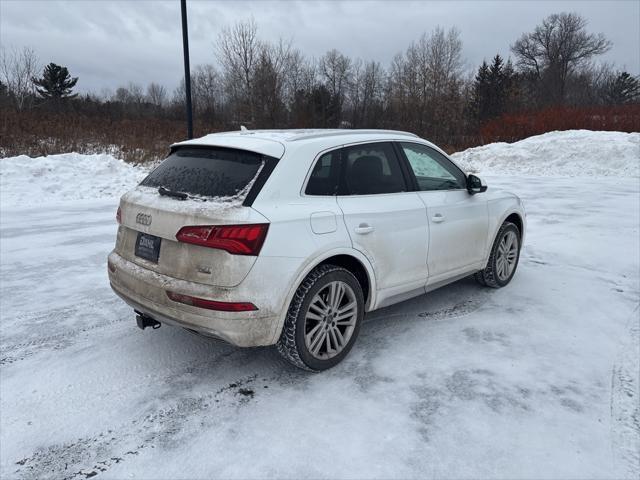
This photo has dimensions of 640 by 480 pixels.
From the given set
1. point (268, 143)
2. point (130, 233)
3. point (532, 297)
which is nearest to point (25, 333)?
point (130, 233)

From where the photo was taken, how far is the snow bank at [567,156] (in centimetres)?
1792

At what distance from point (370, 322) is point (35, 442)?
9.01 feet

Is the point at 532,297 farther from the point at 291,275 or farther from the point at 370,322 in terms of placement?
the point at 291,275

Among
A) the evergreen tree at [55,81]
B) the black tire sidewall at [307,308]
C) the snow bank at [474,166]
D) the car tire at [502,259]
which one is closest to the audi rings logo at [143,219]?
the black tire sidewall at [307,308]

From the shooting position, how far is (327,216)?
331cm

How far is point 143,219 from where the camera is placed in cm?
336

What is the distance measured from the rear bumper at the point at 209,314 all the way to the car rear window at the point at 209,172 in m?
0.63

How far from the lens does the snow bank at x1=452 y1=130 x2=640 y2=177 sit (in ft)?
58.8

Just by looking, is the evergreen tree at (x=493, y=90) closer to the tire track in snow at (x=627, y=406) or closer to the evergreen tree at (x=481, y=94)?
the evergreen tree at (x=481, y=94)

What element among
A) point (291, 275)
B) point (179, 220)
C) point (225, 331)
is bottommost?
point (225, 331)

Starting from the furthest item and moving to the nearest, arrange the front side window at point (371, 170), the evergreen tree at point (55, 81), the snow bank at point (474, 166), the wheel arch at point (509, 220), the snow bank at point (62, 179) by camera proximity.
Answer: the evergreen tree at point (55, 81), the snow bank at point (474, 166), the snow bank at point (62, 179), the wheel arch at point (509, 220), the front side window at point (371, 170)

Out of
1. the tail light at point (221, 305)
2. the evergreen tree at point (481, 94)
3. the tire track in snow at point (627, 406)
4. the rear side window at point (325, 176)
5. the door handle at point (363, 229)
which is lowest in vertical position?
the tire track in snow at point (627, 406)

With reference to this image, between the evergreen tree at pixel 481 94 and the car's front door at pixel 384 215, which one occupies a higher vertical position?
the evergreen tree at pixel 481 94

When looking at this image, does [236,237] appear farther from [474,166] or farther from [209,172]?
[474,166]
